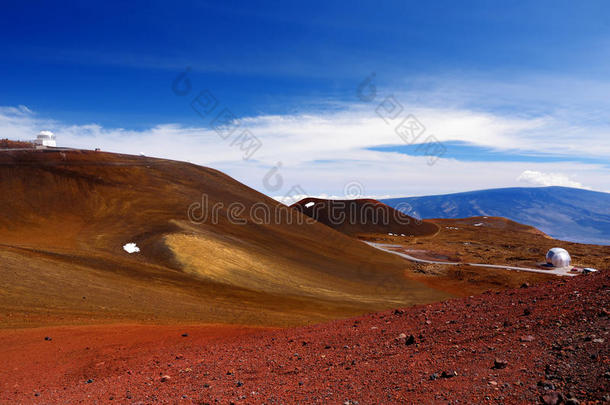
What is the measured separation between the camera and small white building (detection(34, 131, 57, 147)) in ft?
240

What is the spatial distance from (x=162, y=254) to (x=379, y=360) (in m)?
30.0

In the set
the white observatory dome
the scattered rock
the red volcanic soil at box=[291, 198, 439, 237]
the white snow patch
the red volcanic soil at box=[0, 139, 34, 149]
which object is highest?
the red volcanic soil at box=[0, 139, 34, 149]

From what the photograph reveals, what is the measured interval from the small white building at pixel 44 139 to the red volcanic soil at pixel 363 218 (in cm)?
7841

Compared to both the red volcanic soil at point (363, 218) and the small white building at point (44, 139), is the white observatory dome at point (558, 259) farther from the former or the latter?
the small white building at point (44, 139)

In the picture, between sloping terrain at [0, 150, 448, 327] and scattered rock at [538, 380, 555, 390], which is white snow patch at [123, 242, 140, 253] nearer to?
sloping terrain at [0, 150, 448, 327]

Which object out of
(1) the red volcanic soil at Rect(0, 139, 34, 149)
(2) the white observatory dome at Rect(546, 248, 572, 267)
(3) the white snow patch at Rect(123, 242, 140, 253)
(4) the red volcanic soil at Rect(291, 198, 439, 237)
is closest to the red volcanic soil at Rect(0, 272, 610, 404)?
(3) the white snow patch at Rect(123, 242, 140, 253)

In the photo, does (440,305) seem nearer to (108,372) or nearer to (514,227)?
(108,372)

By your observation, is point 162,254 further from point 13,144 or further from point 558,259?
point 13,144

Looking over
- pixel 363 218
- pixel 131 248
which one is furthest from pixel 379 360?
pixel 363 218

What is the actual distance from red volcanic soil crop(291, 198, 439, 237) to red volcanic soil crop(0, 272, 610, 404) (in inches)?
3833

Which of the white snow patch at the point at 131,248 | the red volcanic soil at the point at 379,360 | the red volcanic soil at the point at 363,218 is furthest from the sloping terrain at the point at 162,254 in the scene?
the red volcanic soil at the point at 363,218

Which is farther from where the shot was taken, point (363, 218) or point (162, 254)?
point (363, 218)

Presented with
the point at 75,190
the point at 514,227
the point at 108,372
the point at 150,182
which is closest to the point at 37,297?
the point at 108,372

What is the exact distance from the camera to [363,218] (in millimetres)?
119125
